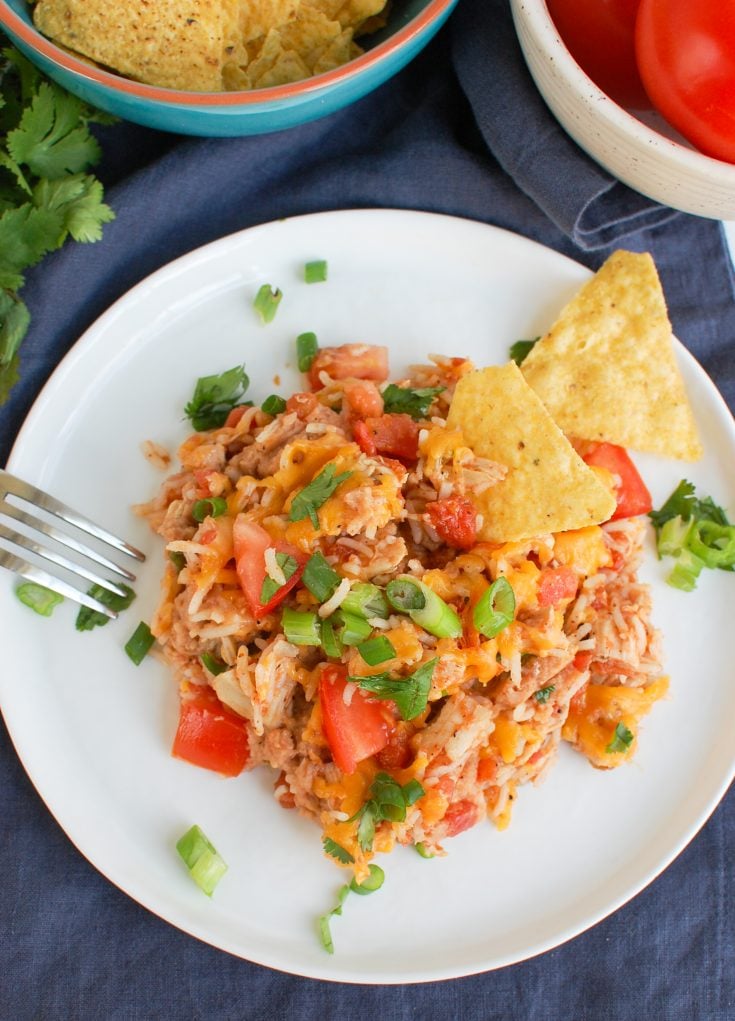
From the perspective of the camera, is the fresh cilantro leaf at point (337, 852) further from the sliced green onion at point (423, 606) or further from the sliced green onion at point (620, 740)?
the sliced green onion at point (620, 740)

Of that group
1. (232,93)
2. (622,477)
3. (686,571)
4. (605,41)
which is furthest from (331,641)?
(605,41)

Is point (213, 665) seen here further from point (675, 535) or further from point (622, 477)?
point (675, 535)

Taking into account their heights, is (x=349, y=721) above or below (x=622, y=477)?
above

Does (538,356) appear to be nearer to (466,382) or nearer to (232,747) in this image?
(466,382)

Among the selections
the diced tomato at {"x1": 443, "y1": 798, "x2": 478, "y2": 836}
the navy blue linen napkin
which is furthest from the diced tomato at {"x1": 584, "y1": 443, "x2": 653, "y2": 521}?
the diced tomato at {"x1": 443, "y1": 798, "x2": 478, "y2": 836}

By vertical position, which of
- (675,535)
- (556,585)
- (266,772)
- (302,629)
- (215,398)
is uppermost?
(215,398)

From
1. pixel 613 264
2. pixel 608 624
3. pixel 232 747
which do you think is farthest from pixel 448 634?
pixel 613 264

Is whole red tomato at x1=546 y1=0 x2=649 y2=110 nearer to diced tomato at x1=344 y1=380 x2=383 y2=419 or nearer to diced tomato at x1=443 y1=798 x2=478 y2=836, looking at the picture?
diced tomato at x1=344 y1=380 x2=383 y2=419
